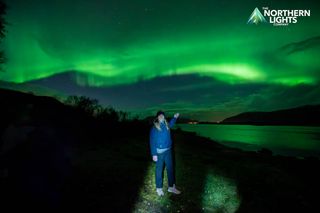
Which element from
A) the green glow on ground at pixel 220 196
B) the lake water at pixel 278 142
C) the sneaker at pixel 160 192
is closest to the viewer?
the green glow on ground at pixel 220 196

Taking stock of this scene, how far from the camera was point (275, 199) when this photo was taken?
8008 millimetres

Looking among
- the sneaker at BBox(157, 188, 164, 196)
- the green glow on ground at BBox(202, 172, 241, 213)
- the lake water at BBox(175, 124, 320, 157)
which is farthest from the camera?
the lake water at BBox(175, 124, 320, 157)

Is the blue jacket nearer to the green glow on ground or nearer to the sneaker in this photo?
the sneaker

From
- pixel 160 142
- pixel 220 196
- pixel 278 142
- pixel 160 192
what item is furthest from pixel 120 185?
pixel 278 142

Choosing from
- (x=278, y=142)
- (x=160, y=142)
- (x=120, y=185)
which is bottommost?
(x=278, y=142)

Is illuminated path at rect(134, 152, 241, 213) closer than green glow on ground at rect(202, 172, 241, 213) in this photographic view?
Yes

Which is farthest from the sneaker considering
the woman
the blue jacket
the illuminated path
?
the blue jacket

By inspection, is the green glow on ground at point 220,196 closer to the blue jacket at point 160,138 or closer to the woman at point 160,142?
the woman at point 160,142

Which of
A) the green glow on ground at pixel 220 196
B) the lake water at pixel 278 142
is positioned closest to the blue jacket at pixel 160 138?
the green glow on ground at pixel 220 196

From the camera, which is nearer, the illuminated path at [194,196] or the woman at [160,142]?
the illuminated path at [194,196]

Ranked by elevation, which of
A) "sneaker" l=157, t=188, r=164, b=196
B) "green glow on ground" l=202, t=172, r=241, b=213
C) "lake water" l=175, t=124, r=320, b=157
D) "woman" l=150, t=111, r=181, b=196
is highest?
"woman" l=150, t=111, r=181, b=196

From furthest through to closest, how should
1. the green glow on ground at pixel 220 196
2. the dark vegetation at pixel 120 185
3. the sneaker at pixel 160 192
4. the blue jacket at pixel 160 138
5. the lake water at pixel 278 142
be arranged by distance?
the lake water at pixel 278 142, the sneaker at pixel 160 192, the blue jacket at pixel 160 138, the green glow on ground at pixel 220 196, the dark vegetation at pixel 120 185

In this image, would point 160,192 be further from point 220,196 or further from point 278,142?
point 278,142

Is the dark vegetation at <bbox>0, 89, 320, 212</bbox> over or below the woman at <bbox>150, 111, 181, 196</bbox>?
below
